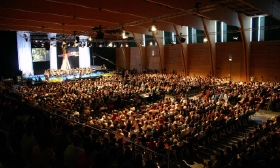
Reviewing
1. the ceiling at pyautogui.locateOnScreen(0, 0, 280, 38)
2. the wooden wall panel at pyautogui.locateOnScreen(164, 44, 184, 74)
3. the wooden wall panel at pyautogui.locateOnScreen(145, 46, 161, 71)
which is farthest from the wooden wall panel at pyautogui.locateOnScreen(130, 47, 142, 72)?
the ceiling at pyautogui.locateOnScreen(0, 0, 280, 38)

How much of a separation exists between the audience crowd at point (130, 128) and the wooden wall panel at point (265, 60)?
3938 millimetres

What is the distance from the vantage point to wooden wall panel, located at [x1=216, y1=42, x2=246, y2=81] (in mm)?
23031

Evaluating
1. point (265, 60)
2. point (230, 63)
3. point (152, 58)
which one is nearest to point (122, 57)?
point (152, 58)

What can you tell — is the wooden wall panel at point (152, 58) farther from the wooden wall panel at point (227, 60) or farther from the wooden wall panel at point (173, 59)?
the wooden wall panel at point (173, 59)

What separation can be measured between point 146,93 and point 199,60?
425 inches

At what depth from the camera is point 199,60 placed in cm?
2662

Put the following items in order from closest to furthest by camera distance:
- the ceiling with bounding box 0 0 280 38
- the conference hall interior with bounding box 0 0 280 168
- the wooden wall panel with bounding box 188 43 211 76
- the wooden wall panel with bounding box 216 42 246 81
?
1. the conference hall interior with bounding box 0 0 280 168
2. the ceiling with bounding box 0 0 280 38
3. the wooden wall panel with bounding box 216 42 246 81
4. the wooden wall panel with bounding box 188 43 211 76

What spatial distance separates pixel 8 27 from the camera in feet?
68.3

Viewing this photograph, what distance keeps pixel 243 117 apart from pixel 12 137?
10.6 metres

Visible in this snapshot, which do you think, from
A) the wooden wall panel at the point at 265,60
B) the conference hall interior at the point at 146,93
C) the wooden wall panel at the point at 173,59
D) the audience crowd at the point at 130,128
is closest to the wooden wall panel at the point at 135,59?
the conference hall interior at the point at 146,93

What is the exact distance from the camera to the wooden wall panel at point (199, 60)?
26.0 m

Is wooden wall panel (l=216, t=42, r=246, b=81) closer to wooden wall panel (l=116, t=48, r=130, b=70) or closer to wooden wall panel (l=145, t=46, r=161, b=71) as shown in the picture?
wooden wall panel (l=145, t=46, r=161, b=71)

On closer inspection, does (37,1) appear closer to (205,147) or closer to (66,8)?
(66,8)

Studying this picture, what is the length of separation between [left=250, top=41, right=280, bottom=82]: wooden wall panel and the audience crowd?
12.9ft
